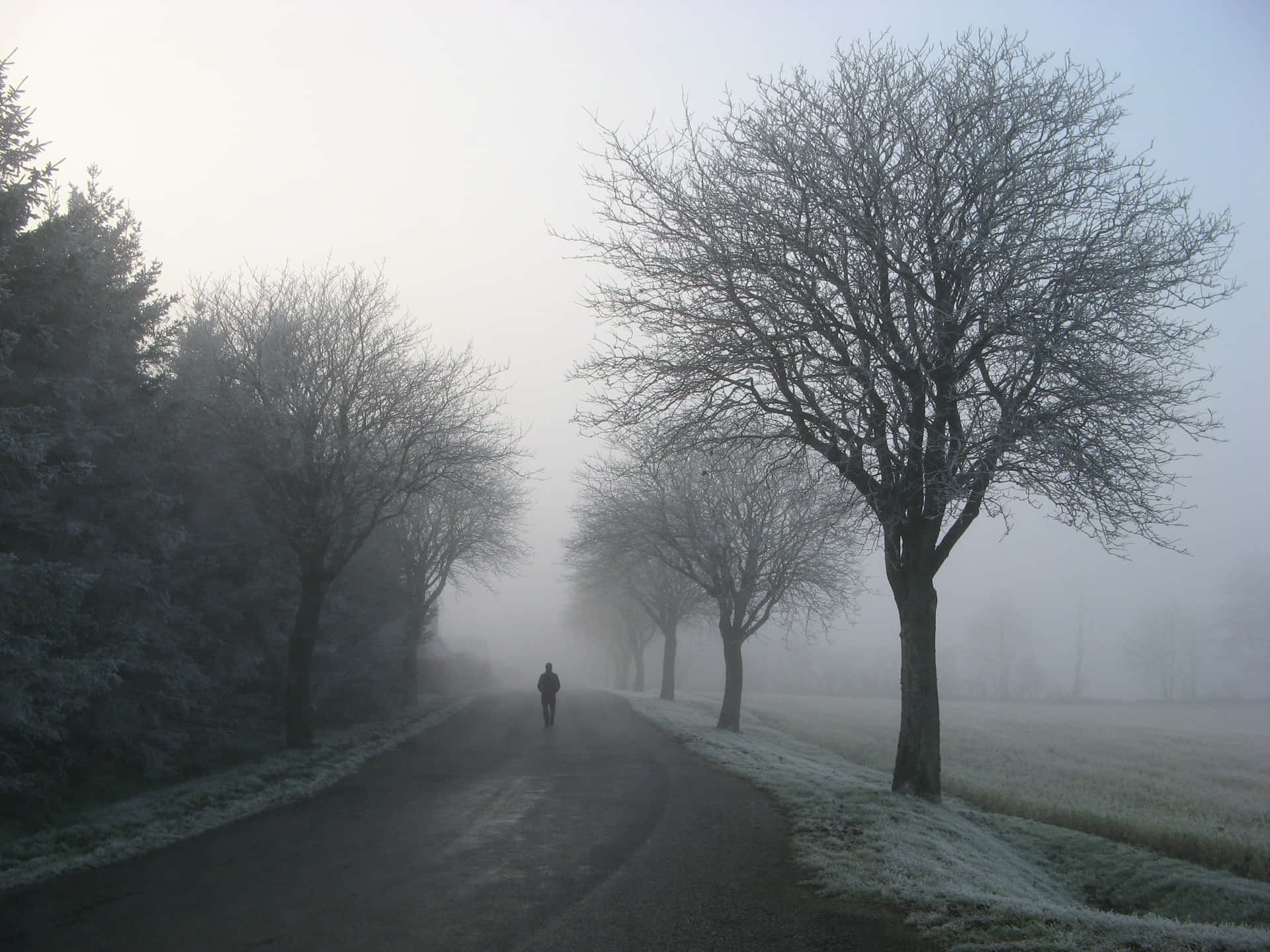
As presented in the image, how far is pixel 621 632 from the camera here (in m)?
64.3

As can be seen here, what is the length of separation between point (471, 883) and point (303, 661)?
12589mm

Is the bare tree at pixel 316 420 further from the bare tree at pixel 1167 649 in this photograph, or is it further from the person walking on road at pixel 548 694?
the bare tree at pixel 1167 649

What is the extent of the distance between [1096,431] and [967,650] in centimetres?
11355

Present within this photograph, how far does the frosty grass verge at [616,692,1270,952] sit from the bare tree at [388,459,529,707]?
15206mm

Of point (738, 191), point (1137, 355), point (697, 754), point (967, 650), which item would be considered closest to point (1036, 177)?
point (1137, 355)

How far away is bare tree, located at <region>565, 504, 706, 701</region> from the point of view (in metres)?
30.4

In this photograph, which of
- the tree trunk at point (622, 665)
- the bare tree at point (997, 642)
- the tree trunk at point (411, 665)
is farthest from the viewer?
the bare tree at point (997, 642)

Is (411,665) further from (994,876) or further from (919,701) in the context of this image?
(994,876)

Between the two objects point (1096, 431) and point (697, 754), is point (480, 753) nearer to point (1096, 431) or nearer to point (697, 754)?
point (697, 754)

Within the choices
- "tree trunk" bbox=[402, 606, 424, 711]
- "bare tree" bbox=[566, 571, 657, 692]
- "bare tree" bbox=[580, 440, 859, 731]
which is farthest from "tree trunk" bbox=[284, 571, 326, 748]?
"bare tree" bbox=[566, 571, 657, 692]

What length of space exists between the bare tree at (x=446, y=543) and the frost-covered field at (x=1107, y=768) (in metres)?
15.1

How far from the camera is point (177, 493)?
630 inches

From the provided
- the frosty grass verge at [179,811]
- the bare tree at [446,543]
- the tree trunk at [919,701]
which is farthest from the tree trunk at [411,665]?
the tree trunk at [919,701]

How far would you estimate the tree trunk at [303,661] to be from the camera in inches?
712
